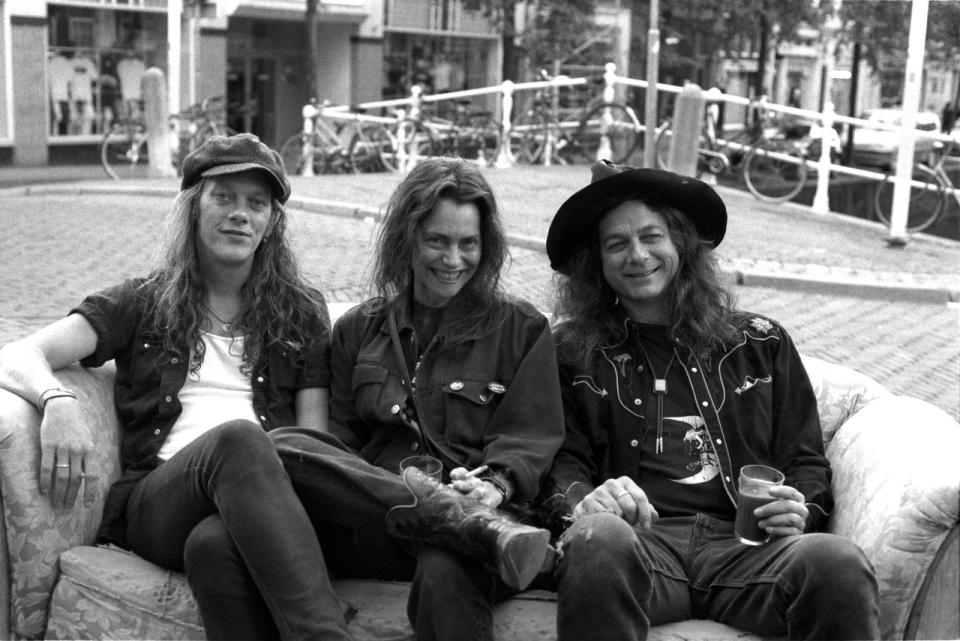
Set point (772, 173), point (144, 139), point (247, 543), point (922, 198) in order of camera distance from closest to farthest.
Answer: point (247, 543), point (922, 198), point (772, 173), point (144, 139)

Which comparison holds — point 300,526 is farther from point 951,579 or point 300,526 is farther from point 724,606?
Answer: point 951,579

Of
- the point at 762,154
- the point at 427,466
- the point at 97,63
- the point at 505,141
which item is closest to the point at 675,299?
the point at 427,466

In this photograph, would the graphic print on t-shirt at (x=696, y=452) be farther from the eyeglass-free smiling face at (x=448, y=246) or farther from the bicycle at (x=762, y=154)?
the bicycle at (x=762, y=154)

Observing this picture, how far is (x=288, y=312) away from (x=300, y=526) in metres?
0.88

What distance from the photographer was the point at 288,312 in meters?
3.61

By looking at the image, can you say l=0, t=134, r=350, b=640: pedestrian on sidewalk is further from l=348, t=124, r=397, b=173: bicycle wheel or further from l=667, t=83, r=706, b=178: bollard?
l=348, t=124, r=397, b=173: bicycle wheel

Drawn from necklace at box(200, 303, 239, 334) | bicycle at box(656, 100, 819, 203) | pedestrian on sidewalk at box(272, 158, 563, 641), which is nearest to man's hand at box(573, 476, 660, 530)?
pedestrian on sidewalk at box(272, 158, 563, 641)

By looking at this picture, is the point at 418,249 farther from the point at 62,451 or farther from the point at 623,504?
the point at 62,451

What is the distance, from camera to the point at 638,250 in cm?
343

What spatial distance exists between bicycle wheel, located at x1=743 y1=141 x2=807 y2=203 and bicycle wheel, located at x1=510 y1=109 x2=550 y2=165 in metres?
3.19

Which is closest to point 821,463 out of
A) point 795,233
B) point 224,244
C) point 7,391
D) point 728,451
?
point 728,451

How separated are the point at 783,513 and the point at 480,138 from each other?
587 inches

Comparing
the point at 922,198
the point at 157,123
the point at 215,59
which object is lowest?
the point at 922,198

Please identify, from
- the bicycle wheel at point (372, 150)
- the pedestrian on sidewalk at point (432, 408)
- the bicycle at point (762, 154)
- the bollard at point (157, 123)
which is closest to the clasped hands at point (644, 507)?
the pedestrian on sidewalk at point (432, 408)
